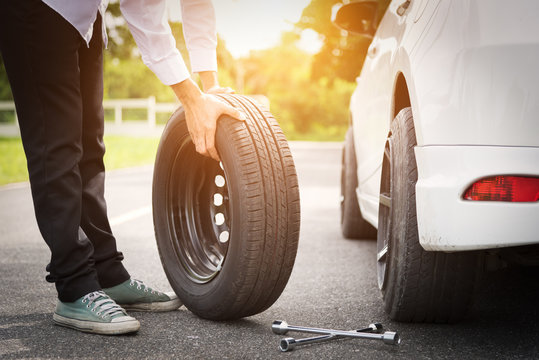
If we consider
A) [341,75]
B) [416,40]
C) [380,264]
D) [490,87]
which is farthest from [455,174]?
[341,75]

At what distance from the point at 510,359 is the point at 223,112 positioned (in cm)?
134

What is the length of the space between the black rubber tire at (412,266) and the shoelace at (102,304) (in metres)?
1.06

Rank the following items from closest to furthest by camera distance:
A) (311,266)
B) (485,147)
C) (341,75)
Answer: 1. (485,147)
2. (311,266)
3. (341,75)

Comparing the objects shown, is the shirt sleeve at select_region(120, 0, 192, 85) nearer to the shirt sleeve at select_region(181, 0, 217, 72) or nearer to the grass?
the shirt sleeve at select_region(181, 0, 217, 72)

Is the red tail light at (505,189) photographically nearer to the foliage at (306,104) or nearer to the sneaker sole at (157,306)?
the sneaker sole at (157,306)

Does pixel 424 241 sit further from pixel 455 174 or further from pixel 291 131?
pixel 291 131

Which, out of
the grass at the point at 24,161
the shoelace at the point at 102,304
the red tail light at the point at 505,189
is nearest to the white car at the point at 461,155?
the red tail light at the point at 505,189

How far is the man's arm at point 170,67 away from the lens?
2.47 meters

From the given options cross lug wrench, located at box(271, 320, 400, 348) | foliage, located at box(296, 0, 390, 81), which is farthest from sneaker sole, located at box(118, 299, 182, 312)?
foliage, located at box(296, 0, 390, 81)

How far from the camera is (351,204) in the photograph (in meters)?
4.68

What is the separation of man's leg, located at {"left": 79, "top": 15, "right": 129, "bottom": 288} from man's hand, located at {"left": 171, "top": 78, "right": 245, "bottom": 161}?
0.48m

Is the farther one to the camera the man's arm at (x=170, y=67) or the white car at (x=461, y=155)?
the man's arm at (x=170, y=67)

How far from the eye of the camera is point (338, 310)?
2.87m

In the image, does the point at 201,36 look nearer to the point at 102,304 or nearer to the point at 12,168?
the point at 102,304
